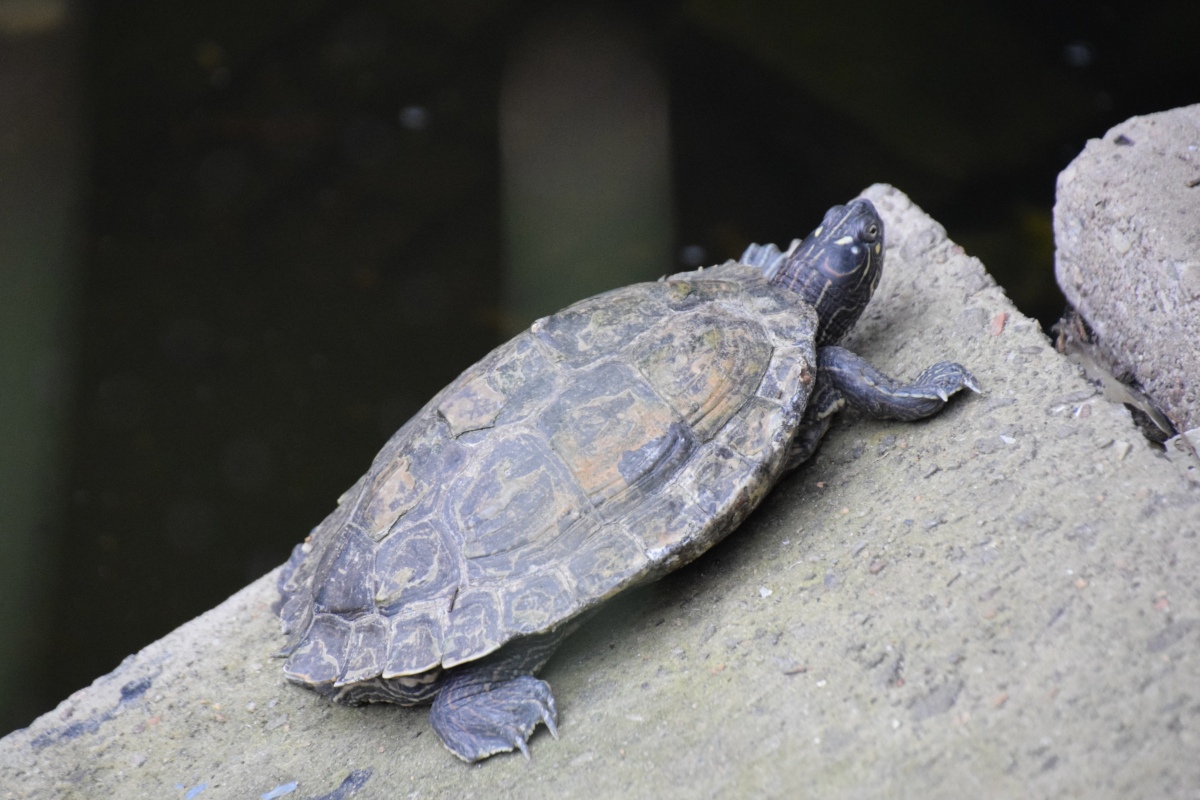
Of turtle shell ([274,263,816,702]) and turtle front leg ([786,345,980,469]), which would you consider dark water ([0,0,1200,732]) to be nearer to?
turtle shell ([274,263,816,702])

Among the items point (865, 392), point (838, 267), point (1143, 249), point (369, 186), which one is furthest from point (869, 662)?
point (369, 186)

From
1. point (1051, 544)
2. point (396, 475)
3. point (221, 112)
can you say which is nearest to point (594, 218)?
point (221, 112)

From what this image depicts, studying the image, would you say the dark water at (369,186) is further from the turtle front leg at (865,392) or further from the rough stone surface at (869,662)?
the turtle front leg at (865,392)

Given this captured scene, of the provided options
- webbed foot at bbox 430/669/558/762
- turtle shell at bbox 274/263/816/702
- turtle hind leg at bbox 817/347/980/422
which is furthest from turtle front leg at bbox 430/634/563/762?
turtle hind leg at bbox 817/347/980/422

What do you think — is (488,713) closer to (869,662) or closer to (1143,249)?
(869,662)

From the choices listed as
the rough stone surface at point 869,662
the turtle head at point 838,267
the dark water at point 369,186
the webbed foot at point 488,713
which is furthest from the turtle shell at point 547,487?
the dark water at point 369,186
